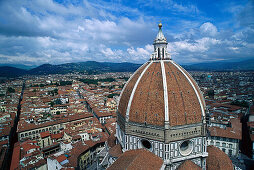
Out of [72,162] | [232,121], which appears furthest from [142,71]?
[232,121]

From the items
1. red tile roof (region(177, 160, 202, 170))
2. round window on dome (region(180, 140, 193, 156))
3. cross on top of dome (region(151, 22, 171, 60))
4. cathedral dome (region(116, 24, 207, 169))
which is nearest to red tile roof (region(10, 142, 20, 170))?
cathedral dome (region(116, 24, 207, 169))

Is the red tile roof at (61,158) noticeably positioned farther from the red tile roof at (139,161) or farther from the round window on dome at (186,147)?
the round window on dome at (186,147)

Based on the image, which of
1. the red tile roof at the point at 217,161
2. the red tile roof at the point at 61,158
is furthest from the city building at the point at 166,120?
the red tile roof at the point at 61,158

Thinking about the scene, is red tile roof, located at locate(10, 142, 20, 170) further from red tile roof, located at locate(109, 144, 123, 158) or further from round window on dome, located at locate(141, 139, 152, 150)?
round window on dome, located at locate(141, 139, 152, 150)

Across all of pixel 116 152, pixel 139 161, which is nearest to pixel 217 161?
pixel 139 161

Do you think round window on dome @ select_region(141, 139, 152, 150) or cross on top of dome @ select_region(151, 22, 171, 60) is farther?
cross on top of dome @ select_region(151, 22, 171, 60)

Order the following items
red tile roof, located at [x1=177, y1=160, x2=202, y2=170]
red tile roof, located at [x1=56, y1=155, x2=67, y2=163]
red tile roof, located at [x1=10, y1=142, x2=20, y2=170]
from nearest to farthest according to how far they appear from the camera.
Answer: red tile roof, located at [x1=177, y1=160, x2=202, y2=170]
red tile roof, located at [x1=56, y1=155, x2=67, y2=163]
red tile roof, located at [x1=10, y1=142, x2=20, y2=170]

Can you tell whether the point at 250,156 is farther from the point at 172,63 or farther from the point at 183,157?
the point at 172,63
